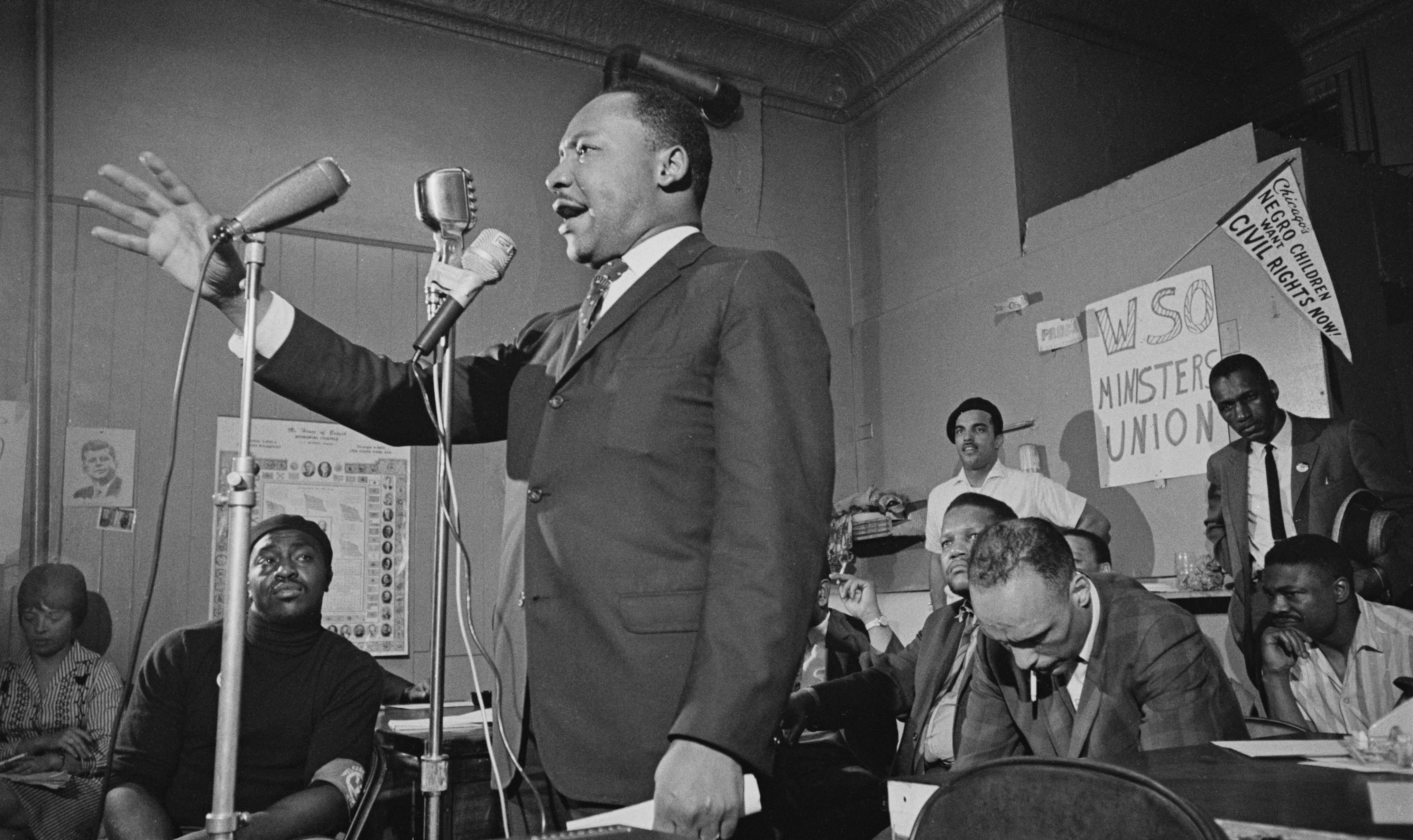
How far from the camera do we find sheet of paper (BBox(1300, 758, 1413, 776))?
5.95ft

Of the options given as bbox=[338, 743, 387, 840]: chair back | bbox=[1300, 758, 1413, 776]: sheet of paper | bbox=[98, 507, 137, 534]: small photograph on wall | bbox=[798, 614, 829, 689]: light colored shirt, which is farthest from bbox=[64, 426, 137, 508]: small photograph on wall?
bbox=[1300, 758, 1413, 776]: sheet of paper

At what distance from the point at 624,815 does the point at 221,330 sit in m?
4.44

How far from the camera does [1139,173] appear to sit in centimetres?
511

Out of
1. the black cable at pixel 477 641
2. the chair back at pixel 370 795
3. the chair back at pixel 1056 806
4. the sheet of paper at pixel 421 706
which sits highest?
the black cable at pixel 477 641

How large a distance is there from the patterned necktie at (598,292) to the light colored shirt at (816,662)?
2655 mm

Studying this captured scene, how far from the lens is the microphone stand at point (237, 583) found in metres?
1.24

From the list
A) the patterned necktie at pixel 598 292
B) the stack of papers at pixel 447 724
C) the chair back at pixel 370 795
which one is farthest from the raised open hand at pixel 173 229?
the chair back at pixel 370 795

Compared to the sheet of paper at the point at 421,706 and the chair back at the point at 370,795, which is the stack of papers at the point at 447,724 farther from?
the sheet of paper at the point at 421,706

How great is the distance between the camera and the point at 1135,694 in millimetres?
2574

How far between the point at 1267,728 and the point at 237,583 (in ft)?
8.25

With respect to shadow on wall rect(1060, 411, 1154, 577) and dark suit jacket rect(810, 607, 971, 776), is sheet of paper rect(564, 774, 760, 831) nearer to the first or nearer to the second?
dark suit jacket rect(810, 607, 971, 776)

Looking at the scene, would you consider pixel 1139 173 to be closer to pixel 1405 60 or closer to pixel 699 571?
pixel 1405 60

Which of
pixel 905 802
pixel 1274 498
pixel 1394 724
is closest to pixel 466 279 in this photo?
pixel 905 802

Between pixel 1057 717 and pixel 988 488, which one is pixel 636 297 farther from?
pixel 988 488
